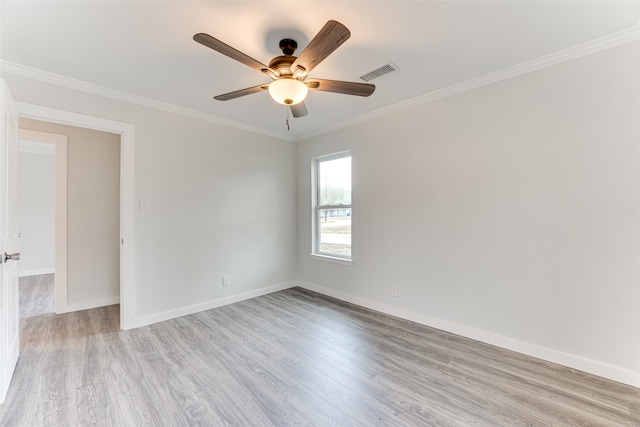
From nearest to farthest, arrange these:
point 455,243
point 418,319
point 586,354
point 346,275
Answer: point 586,354 → point 455,243 → point 418,319 → point 346,275

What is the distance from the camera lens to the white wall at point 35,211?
5207 millimetres

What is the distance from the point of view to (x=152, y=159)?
10.0 ft

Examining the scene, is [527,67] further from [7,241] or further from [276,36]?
[7,241]

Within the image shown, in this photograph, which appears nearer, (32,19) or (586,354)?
(32,19)

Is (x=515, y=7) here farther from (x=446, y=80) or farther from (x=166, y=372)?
(x=166, y=372)

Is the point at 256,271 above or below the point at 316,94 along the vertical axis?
below

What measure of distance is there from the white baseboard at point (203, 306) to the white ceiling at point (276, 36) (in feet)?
7.96

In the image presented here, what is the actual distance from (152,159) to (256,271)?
1.98 meters

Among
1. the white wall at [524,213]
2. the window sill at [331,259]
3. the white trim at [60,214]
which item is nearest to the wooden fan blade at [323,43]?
the white wall at [524,213]

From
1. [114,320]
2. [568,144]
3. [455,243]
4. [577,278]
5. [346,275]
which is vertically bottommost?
[114,320]

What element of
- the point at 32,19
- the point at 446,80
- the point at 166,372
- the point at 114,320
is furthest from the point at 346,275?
the point at 32,19

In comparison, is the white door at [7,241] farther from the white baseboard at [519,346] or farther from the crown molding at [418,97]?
the white baseboard at [519,346]

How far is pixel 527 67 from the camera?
90.7 inches

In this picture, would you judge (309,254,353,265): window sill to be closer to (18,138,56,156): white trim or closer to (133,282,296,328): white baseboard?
(133,282,296,328): white baseboard
